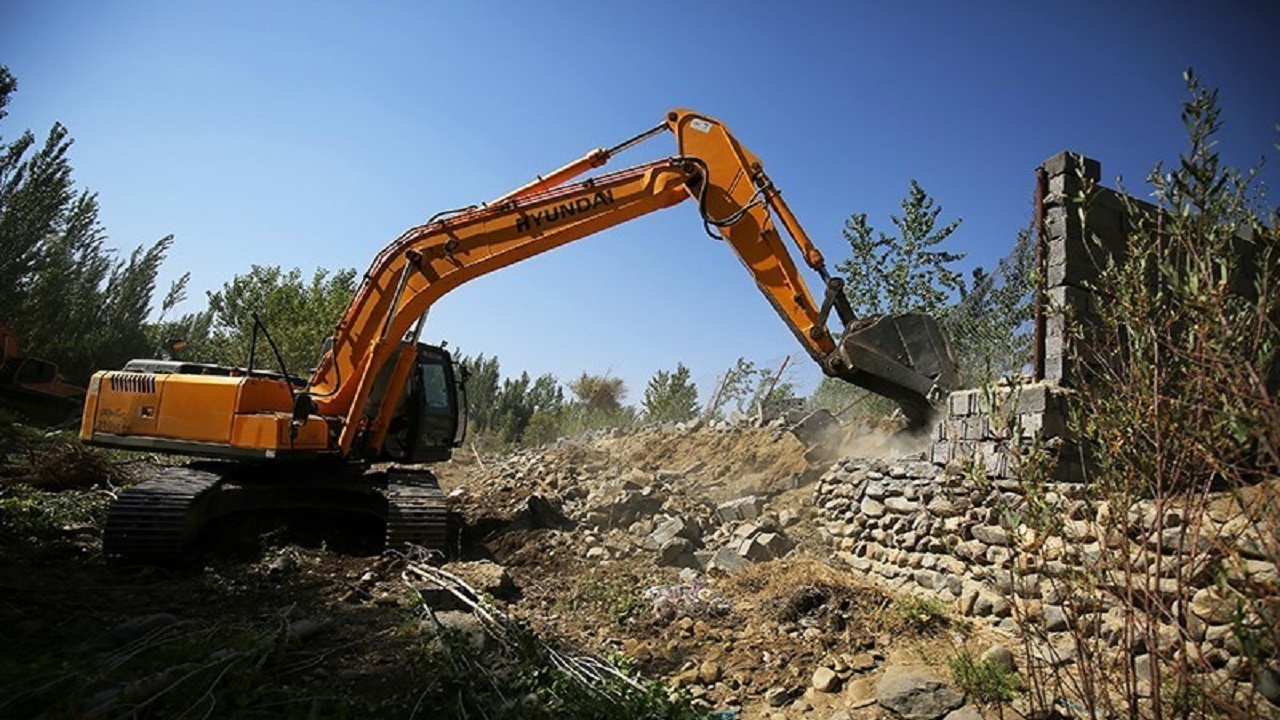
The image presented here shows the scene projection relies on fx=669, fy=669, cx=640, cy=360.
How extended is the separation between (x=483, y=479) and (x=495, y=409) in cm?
1687

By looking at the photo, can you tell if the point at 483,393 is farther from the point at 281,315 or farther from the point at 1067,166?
the point at 1067,166

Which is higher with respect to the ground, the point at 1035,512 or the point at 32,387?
the point at 1035,512

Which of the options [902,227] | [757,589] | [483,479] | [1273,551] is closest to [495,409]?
[483,479]

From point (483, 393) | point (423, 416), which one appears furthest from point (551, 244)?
point (483, 393)

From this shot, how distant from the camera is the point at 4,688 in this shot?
2.95m

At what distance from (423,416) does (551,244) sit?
109 inches

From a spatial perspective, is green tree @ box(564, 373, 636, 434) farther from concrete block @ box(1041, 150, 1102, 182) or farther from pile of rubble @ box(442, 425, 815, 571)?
concrete block @ box(1041, 150, 1102, 182)

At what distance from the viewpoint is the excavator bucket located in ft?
20.8

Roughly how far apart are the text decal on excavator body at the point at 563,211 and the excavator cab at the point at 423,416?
2066 millimetres

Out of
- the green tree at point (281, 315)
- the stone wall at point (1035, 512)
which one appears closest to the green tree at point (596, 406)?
the green tree at point (281, 315)

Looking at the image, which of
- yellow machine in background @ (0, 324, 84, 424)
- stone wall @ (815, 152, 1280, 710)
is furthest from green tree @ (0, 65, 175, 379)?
stone wall @ (815, 152, 1280, 710)

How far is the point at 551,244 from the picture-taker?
757cm

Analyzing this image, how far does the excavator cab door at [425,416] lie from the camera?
841 cm

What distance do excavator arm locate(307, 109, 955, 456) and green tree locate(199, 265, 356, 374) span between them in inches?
629
